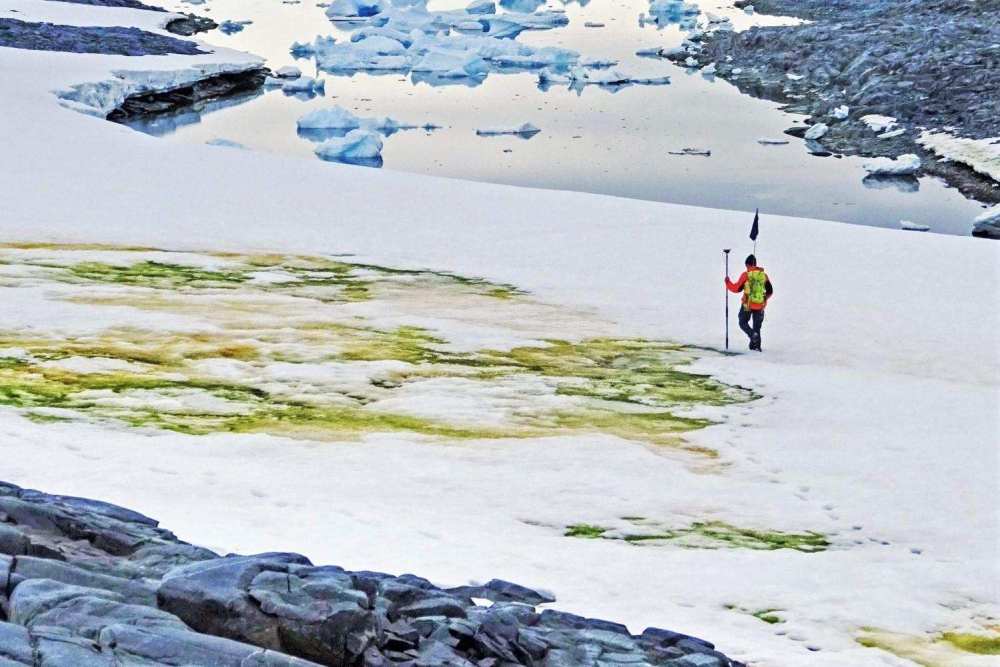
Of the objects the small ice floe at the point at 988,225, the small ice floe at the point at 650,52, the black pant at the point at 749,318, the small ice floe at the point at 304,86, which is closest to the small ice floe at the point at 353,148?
the small ice floe at the point at 304,86

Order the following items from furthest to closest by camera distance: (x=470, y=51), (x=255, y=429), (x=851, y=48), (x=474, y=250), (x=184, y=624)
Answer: (x=470, y=51)
(x=851, y=48)
(x=474, y=250)
(x=255, y=429)
(x=184, y=624)

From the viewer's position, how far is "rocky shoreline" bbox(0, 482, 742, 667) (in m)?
6.84

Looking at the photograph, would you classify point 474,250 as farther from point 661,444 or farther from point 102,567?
point 102,567

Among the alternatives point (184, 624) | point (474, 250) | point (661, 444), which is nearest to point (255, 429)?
point (661, 444)

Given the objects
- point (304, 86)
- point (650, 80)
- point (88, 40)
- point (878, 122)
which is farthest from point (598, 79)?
point (88, 40)

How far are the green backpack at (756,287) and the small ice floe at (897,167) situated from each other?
23.4 meters

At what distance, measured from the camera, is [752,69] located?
192 ft

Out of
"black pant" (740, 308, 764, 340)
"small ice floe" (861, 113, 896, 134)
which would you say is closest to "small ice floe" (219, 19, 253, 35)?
"small ice floe" (861, 113, 896, 134)

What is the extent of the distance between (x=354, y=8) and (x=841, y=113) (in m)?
39.0

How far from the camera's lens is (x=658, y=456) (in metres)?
13.2

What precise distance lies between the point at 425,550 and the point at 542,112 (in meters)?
41.8

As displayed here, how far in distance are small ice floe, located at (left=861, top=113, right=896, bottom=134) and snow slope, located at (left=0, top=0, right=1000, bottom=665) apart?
19.3 m

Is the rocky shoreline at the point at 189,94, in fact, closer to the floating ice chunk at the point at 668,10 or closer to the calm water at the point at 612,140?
the calm water at the point at 612,140

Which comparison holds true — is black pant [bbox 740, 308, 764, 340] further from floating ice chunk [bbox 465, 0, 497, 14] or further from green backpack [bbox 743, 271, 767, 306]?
floating ice chunk [bbox 465, 0, 497, 14]
